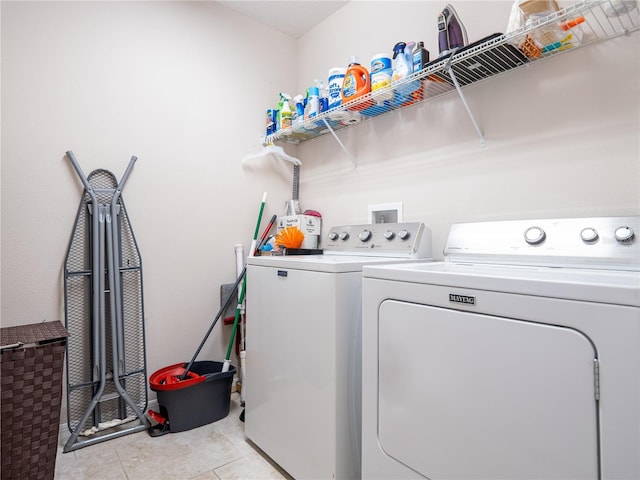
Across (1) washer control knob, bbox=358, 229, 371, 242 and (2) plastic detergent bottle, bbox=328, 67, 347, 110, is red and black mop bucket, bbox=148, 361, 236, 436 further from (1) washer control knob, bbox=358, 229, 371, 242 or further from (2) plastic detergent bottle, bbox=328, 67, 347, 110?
(2) plastic detergent bottle, bbox=328, 67, 347, 110

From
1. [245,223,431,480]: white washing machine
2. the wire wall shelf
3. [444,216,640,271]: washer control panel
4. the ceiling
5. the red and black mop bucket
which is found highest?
the ceiling

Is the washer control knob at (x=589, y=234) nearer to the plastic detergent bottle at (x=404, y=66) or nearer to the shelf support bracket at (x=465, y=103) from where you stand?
the shelf support bracket at (x=465, y=103)

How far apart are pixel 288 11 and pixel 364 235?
1792 mm

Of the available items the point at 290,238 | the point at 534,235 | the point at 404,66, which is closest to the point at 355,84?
the point at 404,66

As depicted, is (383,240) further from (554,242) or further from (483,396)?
(483,396)

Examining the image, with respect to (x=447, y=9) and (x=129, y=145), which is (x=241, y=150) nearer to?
(x=129, y=145)

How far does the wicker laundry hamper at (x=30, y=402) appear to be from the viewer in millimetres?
1404

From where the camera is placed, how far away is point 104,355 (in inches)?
74.8

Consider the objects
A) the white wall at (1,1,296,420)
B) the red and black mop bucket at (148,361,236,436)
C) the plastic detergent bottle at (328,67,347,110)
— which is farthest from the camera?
the plastic detergent bottle at (328,67,347,110)

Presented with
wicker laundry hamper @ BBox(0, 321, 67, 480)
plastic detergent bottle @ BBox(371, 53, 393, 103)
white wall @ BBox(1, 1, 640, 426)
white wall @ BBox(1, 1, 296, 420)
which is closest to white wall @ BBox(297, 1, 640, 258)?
white wall @ BBox(1, 1, 640, 426)

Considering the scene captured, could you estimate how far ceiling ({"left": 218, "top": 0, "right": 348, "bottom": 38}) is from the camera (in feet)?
8.06

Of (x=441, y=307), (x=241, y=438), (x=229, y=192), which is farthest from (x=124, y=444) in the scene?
(x=441, y=307)

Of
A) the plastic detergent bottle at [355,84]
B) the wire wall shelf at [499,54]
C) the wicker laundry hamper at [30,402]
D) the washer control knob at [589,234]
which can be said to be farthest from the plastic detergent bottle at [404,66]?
the wicker laundry hamper at [30,402]

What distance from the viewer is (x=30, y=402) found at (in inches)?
57.1
